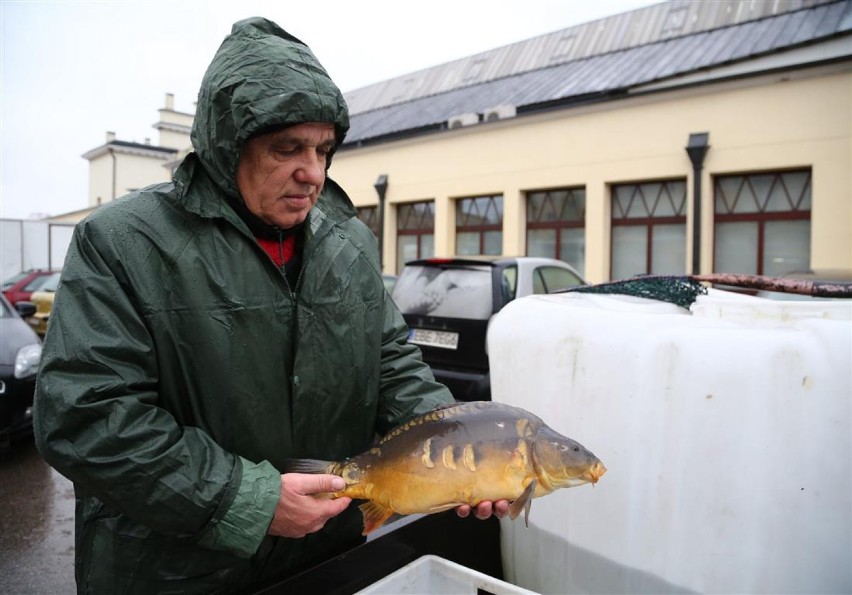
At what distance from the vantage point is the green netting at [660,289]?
8.80 feet

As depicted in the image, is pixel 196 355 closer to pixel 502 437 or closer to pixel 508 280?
pixel 502 437

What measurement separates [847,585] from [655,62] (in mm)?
14050

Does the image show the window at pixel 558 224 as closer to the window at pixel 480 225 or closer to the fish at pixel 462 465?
the window at pixel 480 225

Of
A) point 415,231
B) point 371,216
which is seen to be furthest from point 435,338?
point 371,216

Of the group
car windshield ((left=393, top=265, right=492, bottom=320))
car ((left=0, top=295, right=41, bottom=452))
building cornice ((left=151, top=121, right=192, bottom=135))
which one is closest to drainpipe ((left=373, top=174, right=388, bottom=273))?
car windshield ((left=393, top=265, right=492, bottom=320))

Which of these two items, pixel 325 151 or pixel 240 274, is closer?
pixel 240 274

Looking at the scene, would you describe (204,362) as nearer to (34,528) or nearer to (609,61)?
(34,528)

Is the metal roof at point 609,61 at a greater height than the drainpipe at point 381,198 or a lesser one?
greater

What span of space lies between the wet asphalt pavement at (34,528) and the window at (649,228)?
10751 millimetres

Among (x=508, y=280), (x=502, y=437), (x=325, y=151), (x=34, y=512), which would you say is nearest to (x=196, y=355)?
(x=325, y=151)

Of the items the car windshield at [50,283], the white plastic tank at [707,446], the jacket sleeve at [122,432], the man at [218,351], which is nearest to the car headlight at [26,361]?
the man at [218,351]

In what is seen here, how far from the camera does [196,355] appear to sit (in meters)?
1.62

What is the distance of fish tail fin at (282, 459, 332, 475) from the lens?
170 centimetres

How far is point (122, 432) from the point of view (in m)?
1.42
